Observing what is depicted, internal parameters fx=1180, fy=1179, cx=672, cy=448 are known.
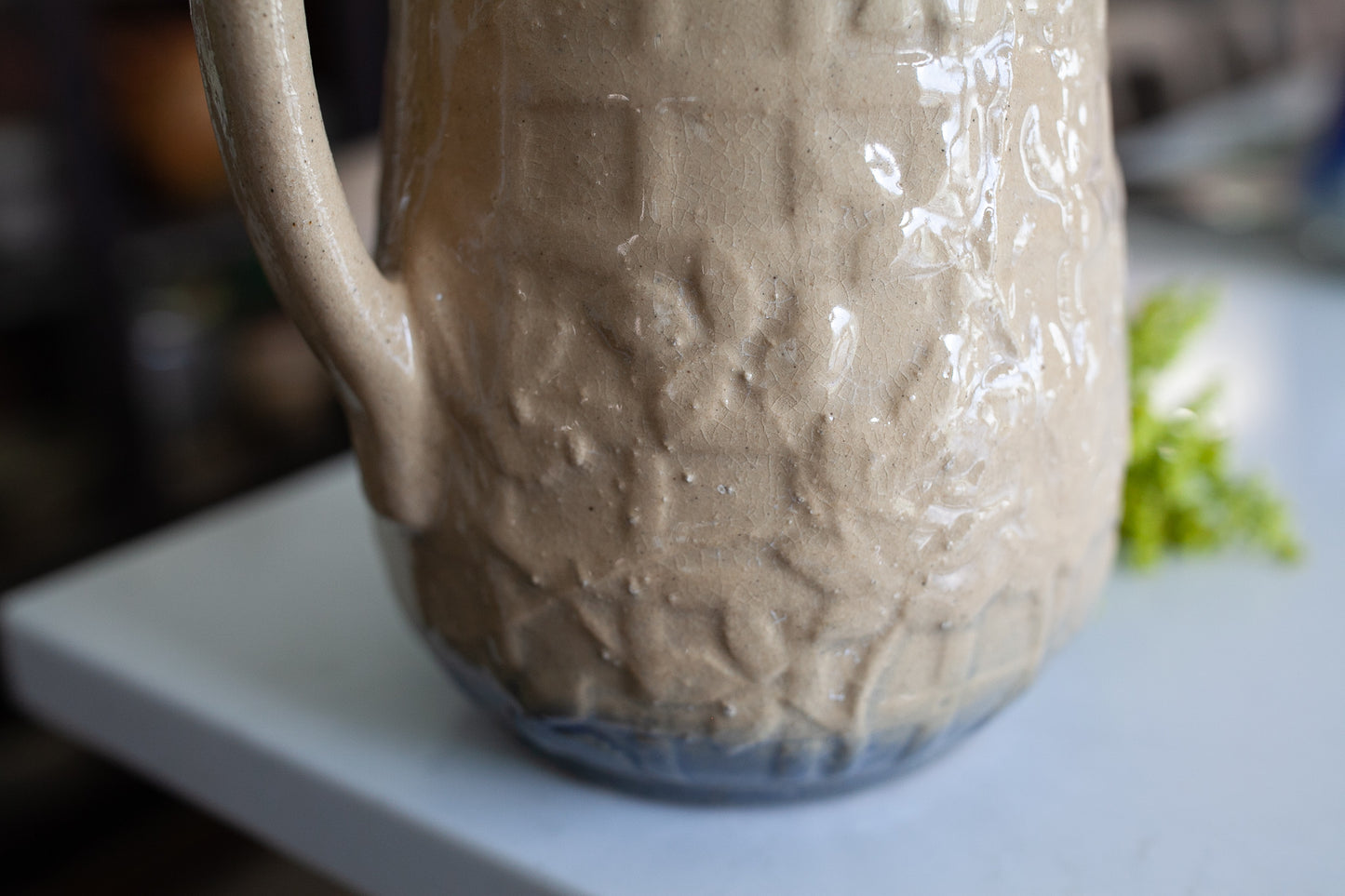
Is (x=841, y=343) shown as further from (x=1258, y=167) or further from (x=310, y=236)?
(x=1258, y=167)

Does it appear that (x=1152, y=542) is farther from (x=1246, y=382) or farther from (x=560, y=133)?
(x=560, y=133)

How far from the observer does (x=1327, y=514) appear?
1.89ft

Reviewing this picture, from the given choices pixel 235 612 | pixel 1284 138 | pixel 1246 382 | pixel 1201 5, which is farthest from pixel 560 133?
pixel 1201 5

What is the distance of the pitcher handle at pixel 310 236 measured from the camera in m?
0.27

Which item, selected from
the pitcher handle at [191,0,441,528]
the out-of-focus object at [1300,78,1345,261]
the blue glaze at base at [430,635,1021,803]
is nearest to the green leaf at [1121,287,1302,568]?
the blue glaze at base at [430,635,1021,803]

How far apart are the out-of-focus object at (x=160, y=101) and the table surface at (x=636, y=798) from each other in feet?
3.19

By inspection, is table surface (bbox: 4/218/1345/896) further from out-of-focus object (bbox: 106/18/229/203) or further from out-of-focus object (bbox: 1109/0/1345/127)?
out-of-focus object (bbox: 1109/0/1345/127)

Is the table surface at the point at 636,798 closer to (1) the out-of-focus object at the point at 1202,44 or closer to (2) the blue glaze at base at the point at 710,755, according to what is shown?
(2) the blue glaze at base at the point at 710,755

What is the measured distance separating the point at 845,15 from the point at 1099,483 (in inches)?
6.2

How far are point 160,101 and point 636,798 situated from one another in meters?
1.27

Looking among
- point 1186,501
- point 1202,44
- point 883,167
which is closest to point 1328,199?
point 1186,501

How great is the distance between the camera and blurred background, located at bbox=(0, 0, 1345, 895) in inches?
45.2

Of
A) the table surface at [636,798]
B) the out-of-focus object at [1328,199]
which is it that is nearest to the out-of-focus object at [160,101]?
the table surface at [636,798]

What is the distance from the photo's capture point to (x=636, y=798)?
14.8 inches
